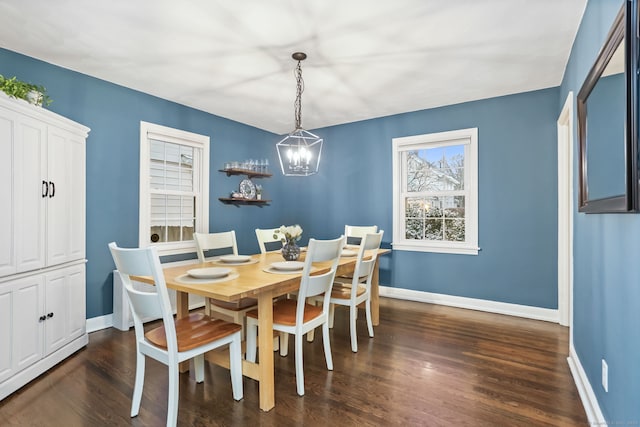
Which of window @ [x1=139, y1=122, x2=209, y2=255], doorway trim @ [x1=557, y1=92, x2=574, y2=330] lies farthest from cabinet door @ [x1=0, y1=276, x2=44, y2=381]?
doorway trim @ [x1=557, y1=92, x2=574, y2=330]

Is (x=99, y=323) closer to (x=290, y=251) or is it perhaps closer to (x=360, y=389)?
(x=290, y=251)

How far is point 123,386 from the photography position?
221 centimetres

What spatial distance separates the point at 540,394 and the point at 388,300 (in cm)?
234

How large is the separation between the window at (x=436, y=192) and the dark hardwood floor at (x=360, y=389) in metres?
1.41

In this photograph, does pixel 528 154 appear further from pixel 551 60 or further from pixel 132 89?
pixel 132 89

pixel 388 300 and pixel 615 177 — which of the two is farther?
pixel 388 300

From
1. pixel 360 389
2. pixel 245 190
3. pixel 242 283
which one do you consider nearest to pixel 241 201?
pixel 245 190

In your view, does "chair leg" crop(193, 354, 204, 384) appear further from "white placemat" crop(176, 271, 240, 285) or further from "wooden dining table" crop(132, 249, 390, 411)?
"white placemat" crop(176, 271, 240, 285)

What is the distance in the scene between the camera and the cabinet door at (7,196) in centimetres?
211

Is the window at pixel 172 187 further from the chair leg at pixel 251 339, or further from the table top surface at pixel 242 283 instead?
the chair leg at pixel 251 339

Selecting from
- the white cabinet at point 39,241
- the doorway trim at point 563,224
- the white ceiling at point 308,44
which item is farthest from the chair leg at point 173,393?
the doorway trim at point 563,224

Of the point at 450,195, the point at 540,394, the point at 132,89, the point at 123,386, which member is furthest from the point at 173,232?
the point at 540,394

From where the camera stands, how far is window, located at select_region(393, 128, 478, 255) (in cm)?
407

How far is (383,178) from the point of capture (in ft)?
15.4
